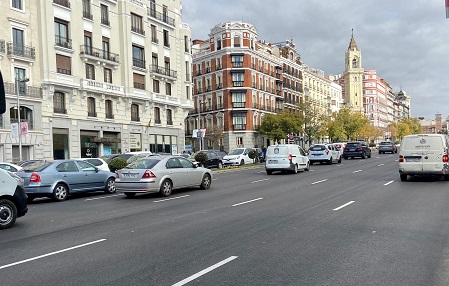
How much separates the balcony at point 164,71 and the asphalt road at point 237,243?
35.6 meters

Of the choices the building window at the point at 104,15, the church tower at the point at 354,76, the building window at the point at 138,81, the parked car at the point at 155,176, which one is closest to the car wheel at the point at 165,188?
the parked car at the point at 155,176

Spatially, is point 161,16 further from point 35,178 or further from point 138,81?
point 35,178

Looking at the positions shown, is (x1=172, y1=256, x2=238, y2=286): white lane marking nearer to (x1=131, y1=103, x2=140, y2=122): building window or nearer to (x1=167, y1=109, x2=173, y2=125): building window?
(x1=131, y1=103, x2=140, y2=122): building window

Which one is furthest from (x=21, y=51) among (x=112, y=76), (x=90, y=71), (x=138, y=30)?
(x=138, y=30)

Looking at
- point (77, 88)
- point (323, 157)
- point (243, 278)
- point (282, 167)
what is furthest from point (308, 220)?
point (77, 88)

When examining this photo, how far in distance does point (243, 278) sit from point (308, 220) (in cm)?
431

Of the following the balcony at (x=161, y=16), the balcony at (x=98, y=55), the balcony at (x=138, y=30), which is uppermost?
the balcony at (x=161, y=16)

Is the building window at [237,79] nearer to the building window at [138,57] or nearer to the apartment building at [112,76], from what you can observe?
the apartment building at [112,76]

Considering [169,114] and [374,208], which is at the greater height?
[169,114]

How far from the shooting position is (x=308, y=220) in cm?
932

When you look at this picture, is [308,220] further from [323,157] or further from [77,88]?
[77,88]

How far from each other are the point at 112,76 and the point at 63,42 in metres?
6.37

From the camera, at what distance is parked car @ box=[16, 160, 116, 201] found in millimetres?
14675

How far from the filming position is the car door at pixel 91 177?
643 inches
